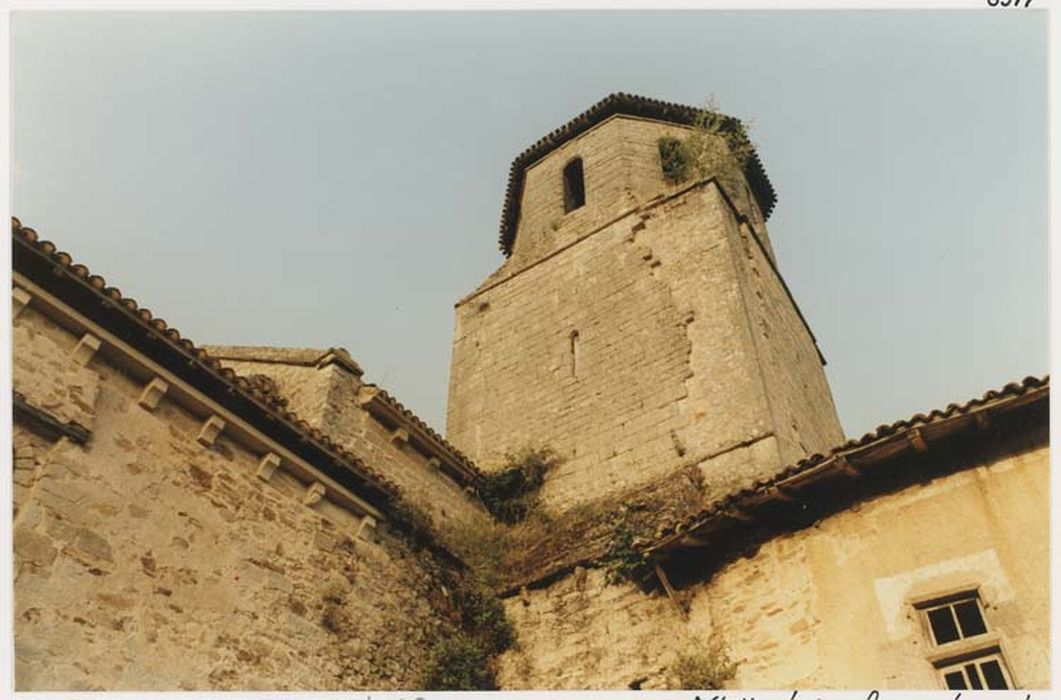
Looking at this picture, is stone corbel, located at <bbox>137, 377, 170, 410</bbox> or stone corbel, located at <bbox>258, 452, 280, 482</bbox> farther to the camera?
stone corbel, located at <bbox>258, 452, 280, 482</bbox>

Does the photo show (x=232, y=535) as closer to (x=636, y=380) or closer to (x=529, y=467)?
(x=529, y=467)

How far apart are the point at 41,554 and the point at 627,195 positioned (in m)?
11.3

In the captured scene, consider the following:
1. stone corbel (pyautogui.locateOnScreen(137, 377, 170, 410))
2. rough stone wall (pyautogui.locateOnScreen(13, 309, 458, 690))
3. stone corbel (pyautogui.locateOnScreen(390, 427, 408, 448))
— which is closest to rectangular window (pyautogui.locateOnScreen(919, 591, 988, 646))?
rough stone wall (pyautogui.locateOnScreen(13, 309, 458, 690))

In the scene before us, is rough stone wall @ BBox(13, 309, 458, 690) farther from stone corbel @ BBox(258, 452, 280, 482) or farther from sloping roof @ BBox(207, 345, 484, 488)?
sloping roof @ BBox(207, 345, 484, 488)

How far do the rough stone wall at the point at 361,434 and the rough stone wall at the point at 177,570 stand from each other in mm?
1323

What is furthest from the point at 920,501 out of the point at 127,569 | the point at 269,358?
the point at 269,358

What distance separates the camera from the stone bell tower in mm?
10641

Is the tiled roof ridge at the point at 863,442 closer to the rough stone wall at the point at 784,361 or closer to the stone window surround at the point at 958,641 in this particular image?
the stone window surround at the point at 958,641

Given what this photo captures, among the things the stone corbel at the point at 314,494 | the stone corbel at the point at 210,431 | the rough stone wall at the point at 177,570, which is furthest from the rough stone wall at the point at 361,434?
the stone corbel at the point at 210,431

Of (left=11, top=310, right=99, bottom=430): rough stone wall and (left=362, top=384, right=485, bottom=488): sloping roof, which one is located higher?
(left=362, top=384, right=485, bottom=488): sloping roof

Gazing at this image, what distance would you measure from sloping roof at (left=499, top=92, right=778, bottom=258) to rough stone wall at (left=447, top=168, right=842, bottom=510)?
3.80 meters

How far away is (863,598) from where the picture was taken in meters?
6.89

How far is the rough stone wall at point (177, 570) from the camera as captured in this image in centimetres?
583

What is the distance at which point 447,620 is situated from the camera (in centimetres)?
916
